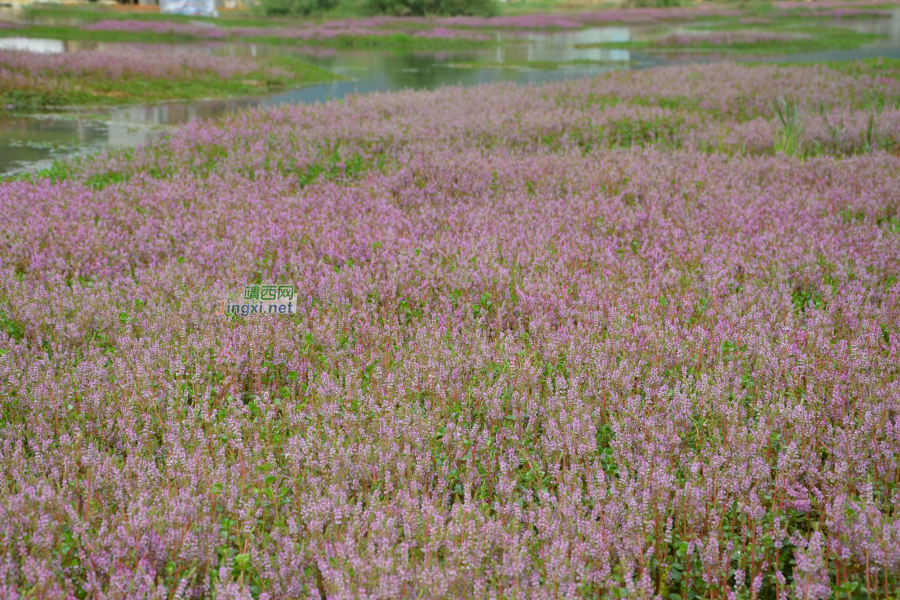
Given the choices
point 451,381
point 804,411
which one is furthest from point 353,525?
point 804,411

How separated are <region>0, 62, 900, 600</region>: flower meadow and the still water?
16.6 feet

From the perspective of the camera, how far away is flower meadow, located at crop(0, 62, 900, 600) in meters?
2.16

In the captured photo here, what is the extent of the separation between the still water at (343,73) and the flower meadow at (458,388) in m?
5.07

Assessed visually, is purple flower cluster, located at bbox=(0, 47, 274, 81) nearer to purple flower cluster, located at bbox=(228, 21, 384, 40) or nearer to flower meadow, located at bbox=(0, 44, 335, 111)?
flower meadow, located at bbox=(0, 44, 335, 111)

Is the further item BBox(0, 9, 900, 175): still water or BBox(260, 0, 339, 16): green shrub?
BBox(260, 0, 339, 16): green shrub

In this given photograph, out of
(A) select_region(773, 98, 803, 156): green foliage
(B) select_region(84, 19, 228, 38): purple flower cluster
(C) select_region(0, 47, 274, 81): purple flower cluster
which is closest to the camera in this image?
(A) select_region(773, 98, 803, 156): green foliage

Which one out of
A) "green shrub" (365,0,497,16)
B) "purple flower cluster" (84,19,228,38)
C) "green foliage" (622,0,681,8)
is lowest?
"purple flower cluster" (84,19,228,38)

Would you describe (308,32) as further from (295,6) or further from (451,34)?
(295,6)

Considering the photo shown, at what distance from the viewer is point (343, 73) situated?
24484mm

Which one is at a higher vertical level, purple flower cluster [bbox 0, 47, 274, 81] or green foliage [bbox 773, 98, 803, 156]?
purple flower cluster [bbox 0, 47, 274, 81]

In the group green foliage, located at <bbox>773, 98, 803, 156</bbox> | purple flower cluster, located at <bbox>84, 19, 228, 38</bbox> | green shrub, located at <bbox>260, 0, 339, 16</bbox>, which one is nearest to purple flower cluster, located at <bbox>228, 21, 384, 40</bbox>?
purple flower cluster, located at <bbox>84, 19, 228, 38</bbox>

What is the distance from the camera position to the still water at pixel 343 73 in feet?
37.8

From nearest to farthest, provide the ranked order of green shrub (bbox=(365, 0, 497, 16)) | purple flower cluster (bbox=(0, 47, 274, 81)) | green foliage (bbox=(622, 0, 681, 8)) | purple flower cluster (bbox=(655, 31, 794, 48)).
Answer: purple flower cluster (bbox=(0, 47, 274, 81)) → purple flower cluster (bbox=(655, 31, 794, 48)) → green shrub (bbox=(365, 0, 497, 16)) → green foliage (bbox=(622, 0, 681, 8))

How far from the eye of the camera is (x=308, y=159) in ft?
26.3
